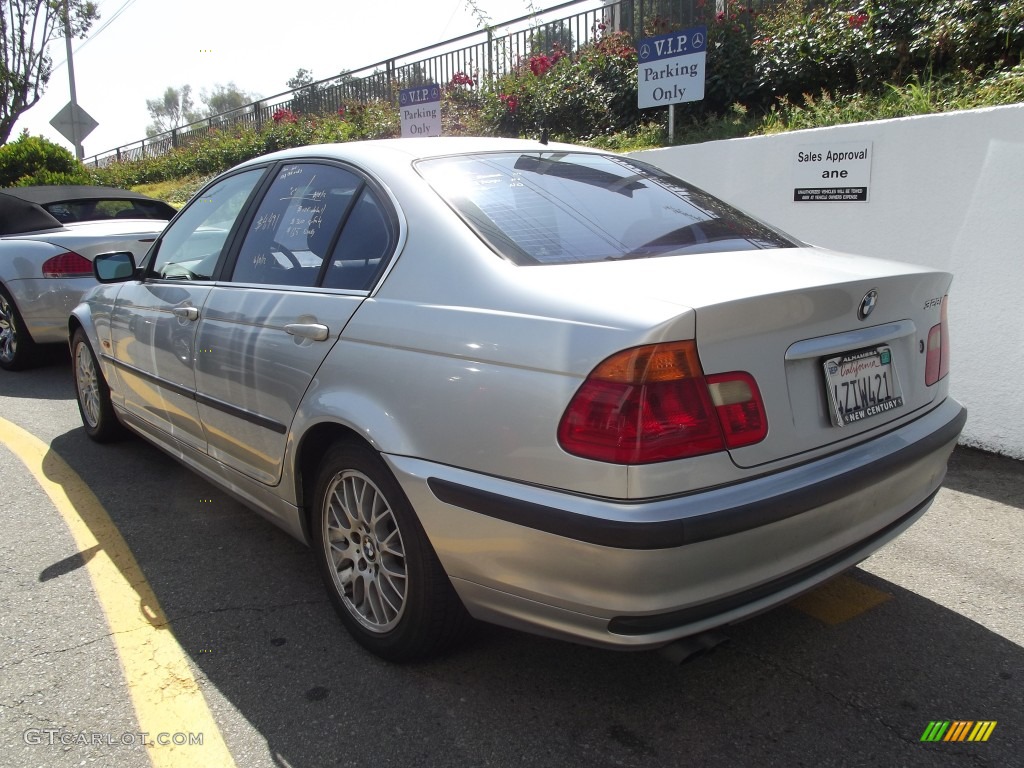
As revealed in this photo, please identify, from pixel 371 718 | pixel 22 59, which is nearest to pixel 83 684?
pixel 371 718

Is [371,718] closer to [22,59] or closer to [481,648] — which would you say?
[481,648]

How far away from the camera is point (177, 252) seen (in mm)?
4078

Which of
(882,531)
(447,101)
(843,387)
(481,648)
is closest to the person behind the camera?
(843,387)

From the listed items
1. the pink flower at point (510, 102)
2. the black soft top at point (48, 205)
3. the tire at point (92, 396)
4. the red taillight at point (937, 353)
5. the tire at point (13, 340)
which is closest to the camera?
the red taillight at point (937, 353)

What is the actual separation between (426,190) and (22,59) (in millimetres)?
26486

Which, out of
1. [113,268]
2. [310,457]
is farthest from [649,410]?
[113,268]

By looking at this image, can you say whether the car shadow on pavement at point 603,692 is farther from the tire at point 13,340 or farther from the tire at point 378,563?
the tire at point 13,340

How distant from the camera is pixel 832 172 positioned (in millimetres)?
5199

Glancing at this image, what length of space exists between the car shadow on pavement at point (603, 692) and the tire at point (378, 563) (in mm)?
129

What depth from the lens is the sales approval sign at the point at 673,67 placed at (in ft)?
20.5

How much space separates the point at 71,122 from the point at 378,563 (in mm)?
16698

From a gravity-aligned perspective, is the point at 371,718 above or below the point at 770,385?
below

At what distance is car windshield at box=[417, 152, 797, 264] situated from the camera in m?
2.50

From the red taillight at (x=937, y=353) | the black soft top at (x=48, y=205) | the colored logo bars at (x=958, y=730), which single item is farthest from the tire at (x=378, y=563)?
the black soft top at (x=48, y=205)
